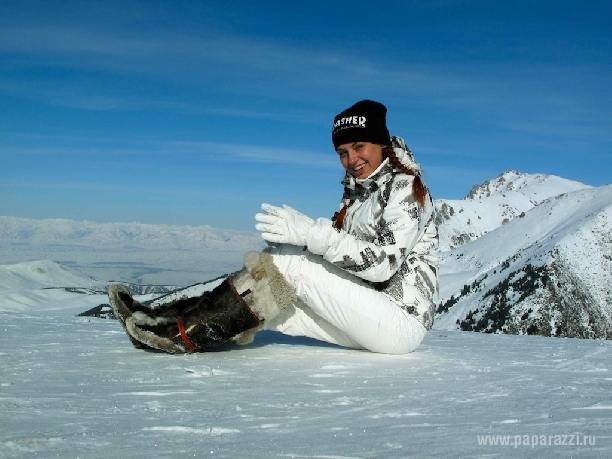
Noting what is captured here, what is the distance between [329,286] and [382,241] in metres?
0.62

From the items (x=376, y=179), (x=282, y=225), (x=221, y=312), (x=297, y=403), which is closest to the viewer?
(x=297, y=403)

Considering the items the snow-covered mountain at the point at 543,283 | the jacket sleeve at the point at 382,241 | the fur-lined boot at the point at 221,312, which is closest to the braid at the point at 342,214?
the jacket sleeve at the point at 382,241

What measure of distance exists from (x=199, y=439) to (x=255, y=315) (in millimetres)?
2420

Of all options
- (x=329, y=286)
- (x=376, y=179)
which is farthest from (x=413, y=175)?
(x=329, y=286)

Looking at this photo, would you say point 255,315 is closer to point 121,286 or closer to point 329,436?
point 121,286

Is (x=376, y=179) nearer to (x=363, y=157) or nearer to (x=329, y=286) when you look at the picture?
(x=363, y=157)

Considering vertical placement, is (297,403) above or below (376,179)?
below

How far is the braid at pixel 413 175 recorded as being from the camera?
5.19 metres

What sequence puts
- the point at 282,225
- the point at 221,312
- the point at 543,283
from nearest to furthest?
the point at 282,225, the point at 221,312, the point at 543,283

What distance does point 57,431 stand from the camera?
8.65 feet

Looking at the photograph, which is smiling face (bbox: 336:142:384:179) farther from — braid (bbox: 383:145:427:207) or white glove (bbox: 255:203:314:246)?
white glove (bbox: 255:203:314:246)

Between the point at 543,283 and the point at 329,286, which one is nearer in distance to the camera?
the point at 329,286

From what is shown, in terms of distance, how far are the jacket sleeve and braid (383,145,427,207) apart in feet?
0.19

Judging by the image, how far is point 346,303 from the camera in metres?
4.99
